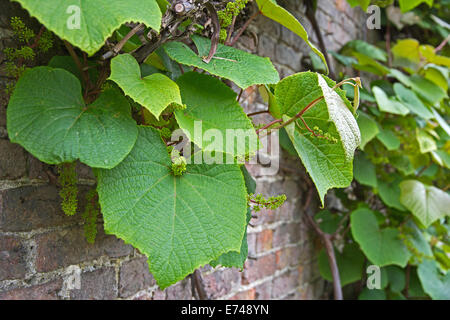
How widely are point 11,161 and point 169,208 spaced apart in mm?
307

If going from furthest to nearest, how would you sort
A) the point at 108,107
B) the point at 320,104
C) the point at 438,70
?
the point at 438,70 < the point at 320,104 < the point at 108,107

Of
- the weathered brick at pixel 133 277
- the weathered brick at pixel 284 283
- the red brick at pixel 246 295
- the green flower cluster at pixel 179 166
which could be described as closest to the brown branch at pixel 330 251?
the weathered brick at pixel 284 283

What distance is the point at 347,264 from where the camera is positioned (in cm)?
157

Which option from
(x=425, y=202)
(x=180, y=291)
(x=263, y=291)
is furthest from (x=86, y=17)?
(x=425, y=202)

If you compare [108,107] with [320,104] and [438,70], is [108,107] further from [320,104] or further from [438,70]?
[438,70]

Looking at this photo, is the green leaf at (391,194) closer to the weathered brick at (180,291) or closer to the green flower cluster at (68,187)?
the weathered brick at (180,291)

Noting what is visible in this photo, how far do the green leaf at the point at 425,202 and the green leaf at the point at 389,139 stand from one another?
0.57 ft

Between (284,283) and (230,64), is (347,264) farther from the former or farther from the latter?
(230,64)

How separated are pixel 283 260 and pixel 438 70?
102cm

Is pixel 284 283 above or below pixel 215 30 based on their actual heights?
below

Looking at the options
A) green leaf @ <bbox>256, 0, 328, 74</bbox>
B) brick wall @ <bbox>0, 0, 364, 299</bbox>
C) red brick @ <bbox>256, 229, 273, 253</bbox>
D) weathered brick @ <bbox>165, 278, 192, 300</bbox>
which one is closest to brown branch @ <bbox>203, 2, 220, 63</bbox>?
green leaf @ <bbox>256, 0, 328, 74</bbox>

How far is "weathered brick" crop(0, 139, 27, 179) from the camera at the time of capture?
0.68 metres

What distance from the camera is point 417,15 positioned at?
1897 millimetres
